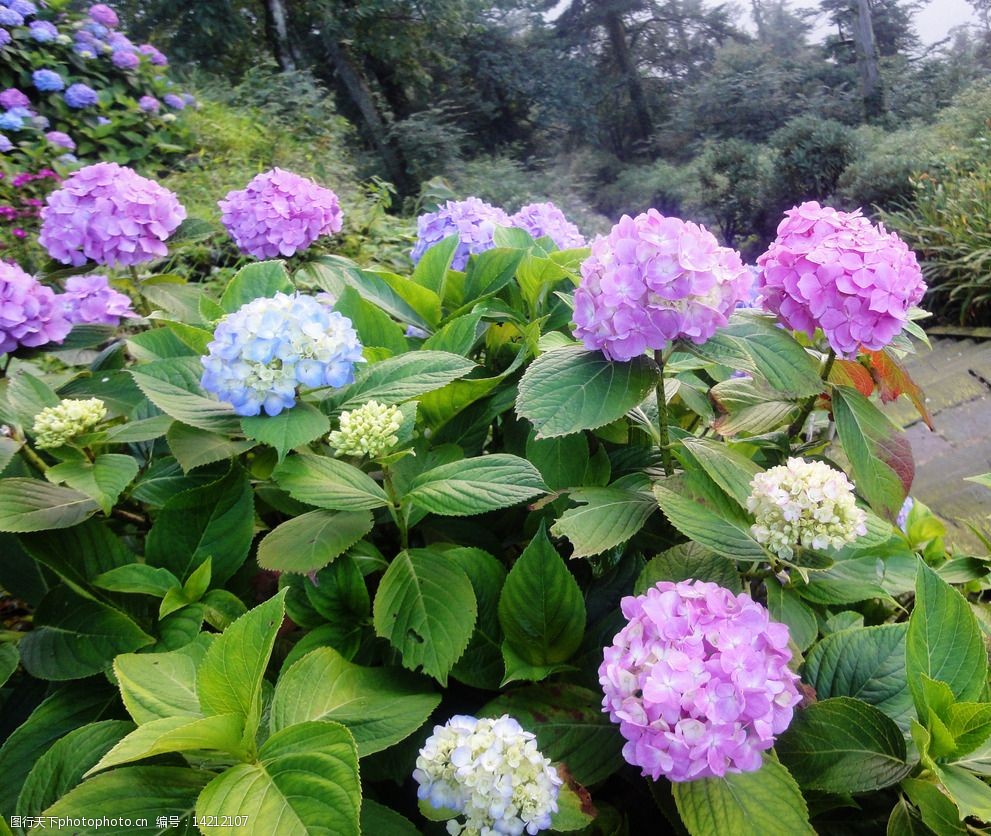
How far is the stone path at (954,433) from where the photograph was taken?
8.39ft

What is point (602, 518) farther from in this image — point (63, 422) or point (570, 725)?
point (63, 422)

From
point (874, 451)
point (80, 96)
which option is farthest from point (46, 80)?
point (874, 451)

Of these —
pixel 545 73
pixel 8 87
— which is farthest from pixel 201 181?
pixel 545 73

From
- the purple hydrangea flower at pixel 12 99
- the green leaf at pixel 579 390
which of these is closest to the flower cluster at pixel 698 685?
the green leaf at pixel 579 390

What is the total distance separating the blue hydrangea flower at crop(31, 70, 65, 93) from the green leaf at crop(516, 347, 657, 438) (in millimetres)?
5324

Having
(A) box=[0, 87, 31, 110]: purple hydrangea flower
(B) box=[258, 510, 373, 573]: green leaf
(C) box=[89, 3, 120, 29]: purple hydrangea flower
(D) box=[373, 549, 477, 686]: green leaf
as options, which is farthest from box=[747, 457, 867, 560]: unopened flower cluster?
(C) box=[89, 3, 120, 29]: purple hydrangea flower

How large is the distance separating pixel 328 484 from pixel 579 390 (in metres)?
0.32

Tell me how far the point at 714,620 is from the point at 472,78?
1213 centimetres

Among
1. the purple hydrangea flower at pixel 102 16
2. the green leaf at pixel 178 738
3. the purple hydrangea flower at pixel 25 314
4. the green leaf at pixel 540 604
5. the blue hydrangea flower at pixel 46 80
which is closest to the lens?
the green leaf at pixel 178 738

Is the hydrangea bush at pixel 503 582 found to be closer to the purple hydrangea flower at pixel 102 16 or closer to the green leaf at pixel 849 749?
the green leaf at pixel 849 749

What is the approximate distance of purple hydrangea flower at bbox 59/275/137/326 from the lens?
4.12ft

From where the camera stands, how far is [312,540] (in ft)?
2.60

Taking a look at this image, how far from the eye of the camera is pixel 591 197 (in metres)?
11.4

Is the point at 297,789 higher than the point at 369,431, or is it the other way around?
the point at 369,431
